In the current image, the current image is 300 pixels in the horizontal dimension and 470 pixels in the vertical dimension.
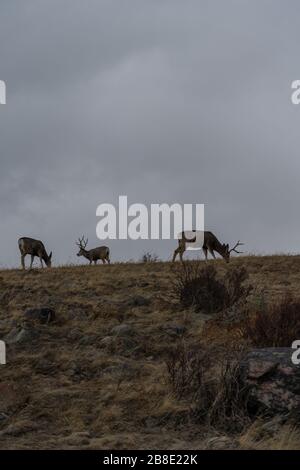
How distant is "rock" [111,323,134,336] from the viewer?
12142mm

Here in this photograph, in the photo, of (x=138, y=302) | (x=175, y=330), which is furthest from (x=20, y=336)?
(x=138, y=302)

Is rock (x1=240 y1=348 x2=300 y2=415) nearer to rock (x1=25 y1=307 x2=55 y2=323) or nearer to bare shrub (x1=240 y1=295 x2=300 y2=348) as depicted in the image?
bare shrub (x1=240 y1=295 x2=300 y2=348)

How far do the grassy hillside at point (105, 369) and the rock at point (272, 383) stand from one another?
51 cm

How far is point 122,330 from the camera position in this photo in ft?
40.1

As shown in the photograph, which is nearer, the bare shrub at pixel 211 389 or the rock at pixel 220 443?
the rock at pixel 220 443

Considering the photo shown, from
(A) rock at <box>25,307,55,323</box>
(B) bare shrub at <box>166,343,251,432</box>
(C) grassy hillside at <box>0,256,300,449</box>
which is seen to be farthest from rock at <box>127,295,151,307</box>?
(B) bare shrub at <box>166,343,251,432</box>

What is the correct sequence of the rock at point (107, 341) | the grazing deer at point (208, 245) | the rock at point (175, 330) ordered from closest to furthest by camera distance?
the rock at point (107, 341) < the rock at point (175, 330) < the grazing deer at point (208, 245)

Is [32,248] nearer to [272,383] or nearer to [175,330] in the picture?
[175,330]

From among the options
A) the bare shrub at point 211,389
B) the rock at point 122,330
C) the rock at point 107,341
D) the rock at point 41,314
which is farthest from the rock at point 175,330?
the bare shrub at point 211,389

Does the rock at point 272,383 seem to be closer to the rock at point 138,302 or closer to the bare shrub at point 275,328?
the bare shrub at point 275,328

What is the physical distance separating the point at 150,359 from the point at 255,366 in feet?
9.15

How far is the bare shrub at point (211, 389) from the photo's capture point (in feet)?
27.0

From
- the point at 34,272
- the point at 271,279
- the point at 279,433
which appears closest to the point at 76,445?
the point at 279,433
